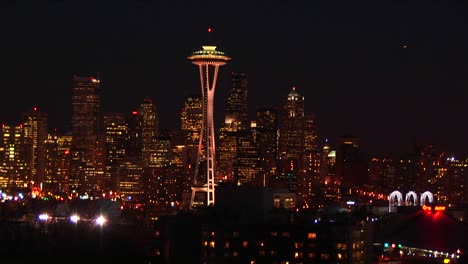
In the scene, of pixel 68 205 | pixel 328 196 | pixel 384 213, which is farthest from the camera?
pixel 328 196

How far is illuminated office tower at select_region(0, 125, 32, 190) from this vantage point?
11842 cm

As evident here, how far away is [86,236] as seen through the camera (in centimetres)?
6194

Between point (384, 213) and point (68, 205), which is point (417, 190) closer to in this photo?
point (384, 213)

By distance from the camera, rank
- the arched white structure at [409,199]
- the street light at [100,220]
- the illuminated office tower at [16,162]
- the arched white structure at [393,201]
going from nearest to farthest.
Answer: the street light at [100,220], the arched white structure at [393,201], the arched white structure at [409,199], the illuminated office tower at [16,162]

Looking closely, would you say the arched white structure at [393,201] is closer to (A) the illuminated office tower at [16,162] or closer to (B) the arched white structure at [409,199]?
(B) the arched white structure at [409,199]

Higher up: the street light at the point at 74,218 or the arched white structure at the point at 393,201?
the arched white structure at the point at 393,201

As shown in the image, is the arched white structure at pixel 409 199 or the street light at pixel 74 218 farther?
the arched white structure at pixel 409 199

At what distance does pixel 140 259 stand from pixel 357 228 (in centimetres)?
1181

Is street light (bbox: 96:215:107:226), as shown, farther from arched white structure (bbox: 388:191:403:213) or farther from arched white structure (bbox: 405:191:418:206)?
arched white structure (bbox: 405:191:418:206)

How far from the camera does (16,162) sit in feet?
389

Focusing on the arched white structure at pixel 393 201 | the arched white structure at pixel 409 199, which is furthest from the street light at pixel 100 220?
the arched white structure at pixel 409 199

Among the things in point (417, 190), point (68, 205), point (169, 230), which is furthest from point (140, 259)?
point (417, 190)

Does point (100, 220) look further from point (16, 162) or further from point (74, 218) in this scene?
point (16, 162)

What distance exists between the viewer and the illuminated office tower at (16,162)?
118 meters
